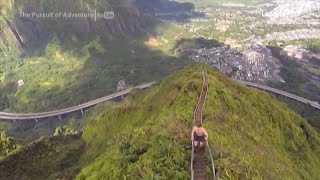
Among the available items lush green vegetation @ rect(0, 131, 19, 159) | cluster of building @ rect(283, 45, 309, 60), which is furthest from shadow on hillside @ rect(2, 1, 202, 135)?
cluster of building @ rect(283, 45, 309, 60)

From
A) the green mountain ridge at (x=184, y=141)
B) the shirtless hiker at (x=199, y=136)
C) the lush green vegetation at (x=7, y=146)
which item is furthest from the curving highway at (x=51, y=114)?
the shirtless hiker at (x=199, y=136)

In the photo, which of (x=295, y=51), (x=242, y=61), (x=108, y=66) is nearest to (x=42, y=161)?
(x=108, y=66)

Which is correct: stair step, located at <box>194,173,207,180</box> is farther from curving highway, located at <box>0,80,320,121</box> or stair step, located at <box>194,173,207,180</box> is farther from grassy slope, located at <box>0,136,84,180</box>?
curving highway, located at <box>0,80,320,121</box>

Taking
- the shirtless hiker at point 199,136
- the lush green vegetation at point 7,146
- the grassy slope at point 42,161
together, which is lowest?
the lush green vegetation at point 7,146

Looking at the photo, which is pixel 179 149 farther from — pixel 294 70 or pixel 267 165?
pixel 294 70

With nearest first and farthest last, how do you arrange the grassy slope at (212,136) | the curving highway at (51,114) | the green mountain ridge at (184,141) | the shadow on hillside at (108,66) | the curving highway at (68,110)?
the green mountain ridge at (184,141) → the grassy slope at (212,136) → the curving highway at (68,110) → the curving highway at (51,114) → the shadow on hillside at (108,66)

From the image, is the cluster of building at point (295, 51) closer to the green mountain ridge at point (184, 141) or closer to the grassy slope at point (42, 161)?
the green mountain ridge at point (184, 141)

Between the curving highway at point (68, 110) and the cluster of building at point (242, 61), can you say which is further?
the cluster of building at point (242, 61)

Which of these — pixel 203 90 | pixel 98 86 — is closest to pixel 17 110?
pixel 98 86
